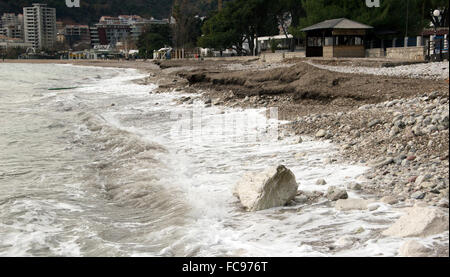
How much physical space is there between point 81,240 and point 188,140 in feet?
17.6

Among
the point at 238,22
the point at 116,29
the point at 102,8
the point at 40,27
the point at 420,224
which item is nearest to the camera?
the point at 420,224

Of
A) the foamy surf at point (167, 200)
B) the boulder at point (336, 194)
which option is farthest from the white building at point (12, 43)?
the boulder at point (336, 194)

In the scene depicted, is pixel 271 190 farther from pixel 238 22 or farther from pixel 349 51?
pixel 238 22

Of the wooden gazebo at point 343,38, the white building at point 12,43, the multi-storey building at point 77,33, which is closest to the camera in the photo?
the wooden gazebo at point 343,38

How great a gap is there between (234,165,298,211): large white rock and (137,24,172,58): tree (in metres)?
102

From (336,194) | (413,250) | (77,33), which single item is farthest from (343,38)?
(77,33)

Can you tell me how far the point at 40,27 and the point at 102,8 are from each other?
21089 mm

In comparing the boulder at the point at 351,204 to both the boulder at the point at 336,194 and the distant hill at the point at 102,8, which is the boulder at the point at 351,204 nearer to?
the boulder at the point at 336,194

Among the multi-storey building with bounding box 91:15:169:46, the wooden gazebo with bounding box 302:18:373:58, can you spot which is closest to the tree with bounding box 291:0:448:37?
the wooden gazebo with bounding box 302:18:373:58

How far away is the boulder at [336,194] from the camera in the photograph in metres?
5.20

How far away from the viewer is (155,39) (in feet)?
348

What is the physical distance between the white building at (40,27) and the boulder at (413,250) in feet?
462
